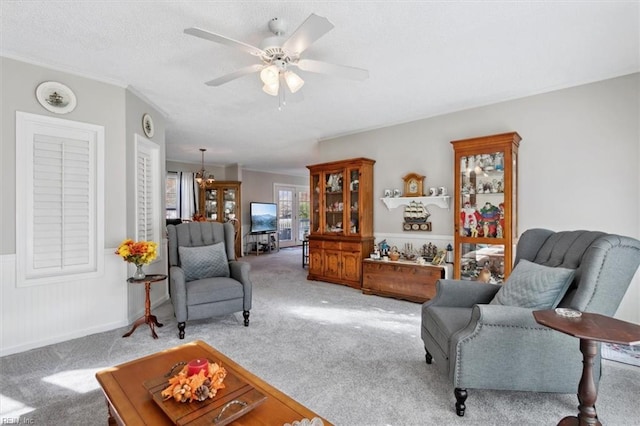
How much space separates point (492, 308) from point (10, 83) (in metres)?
4.17

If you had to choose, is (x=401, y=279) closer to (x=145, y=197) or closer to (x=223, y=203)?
(x=145, y=197)

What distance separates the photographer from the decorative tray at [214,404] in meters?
1.19

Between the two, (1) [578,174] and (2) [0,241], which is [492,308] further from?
(2) [0,241]

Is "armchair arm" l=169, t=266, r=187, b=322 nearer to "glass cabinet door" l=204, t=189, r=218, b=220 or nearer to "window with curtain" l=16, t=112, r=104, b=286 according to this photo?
"window with curtain" l=16, t=112, r=104, b=286

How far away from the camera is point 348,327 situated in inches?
130

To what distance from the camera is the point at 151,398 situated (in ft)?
4.52

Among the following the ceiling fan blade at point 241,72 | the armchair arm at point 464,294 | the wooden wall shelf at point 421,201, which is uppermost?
the ceiling fan blade at point 241,72

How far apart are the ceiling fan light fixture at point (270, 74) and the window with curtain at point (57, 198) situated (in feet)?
6.77

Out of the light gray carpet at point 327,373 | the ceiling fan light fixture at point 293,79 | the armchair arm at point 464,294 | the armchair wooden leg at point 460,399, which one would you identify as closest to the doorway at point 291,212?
the light gray carpet at point 327,373

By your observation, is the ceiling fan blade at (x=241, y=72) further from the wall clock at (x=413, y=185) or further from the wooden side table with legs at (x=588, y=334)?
the wall clock at (x=413, y=185)

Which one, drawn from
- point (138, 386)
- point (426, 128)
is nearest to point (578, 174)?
point (426, 128)

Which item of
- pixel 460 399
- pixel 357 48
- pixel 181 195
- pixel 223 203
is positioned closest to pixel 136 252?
pixel 357 48

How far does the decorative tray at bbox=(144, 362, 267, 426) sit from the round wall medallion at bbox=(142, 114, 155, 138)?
130 inches

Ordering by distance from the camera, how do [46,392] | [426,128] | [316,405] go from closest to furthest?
[316,405] < [46,392] < [426,128]
